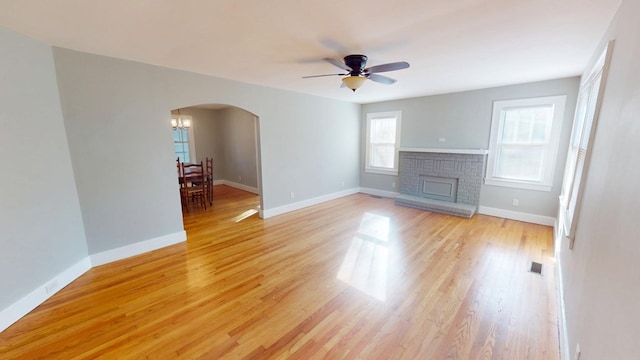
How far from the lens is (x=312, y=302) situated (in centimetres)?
227

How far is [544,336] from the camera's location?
1874 millimetres

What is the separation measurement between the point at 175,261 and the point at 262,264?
3.62ft

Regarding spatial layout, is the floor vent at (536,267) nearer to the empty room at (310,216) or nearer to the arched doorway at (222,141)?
the empty room at (310,216)

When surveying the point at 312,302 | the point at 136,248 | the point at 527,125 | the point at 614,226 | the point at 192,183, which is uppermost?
the point at 527,125

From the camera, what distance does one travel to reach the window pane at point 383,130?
239 inches

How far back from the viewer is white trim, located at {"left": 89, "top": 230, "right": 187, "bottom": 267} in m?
2.94

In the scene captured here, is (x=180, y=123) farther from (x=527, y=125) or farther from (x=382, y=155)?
(x=527, y=125)

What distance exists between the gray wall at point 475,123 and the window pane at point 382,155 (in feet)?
1.14

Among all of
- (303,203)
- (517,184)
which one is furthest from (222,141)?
(517,184)

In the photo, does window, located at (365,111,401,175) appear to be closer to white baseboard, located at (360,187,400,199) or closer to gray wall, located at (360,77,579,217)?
gray wall, located at (360,77,579,217)

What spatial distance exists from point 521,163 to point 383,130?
2.90 metres

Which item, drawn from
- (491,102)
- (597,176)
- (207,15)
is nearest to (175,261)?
(207,15)

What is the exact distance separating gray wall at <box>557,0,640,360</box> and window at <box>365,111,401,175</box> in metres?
4.21

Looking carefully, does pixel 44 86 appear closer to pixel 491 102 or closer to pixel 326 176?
pixel 326 176
